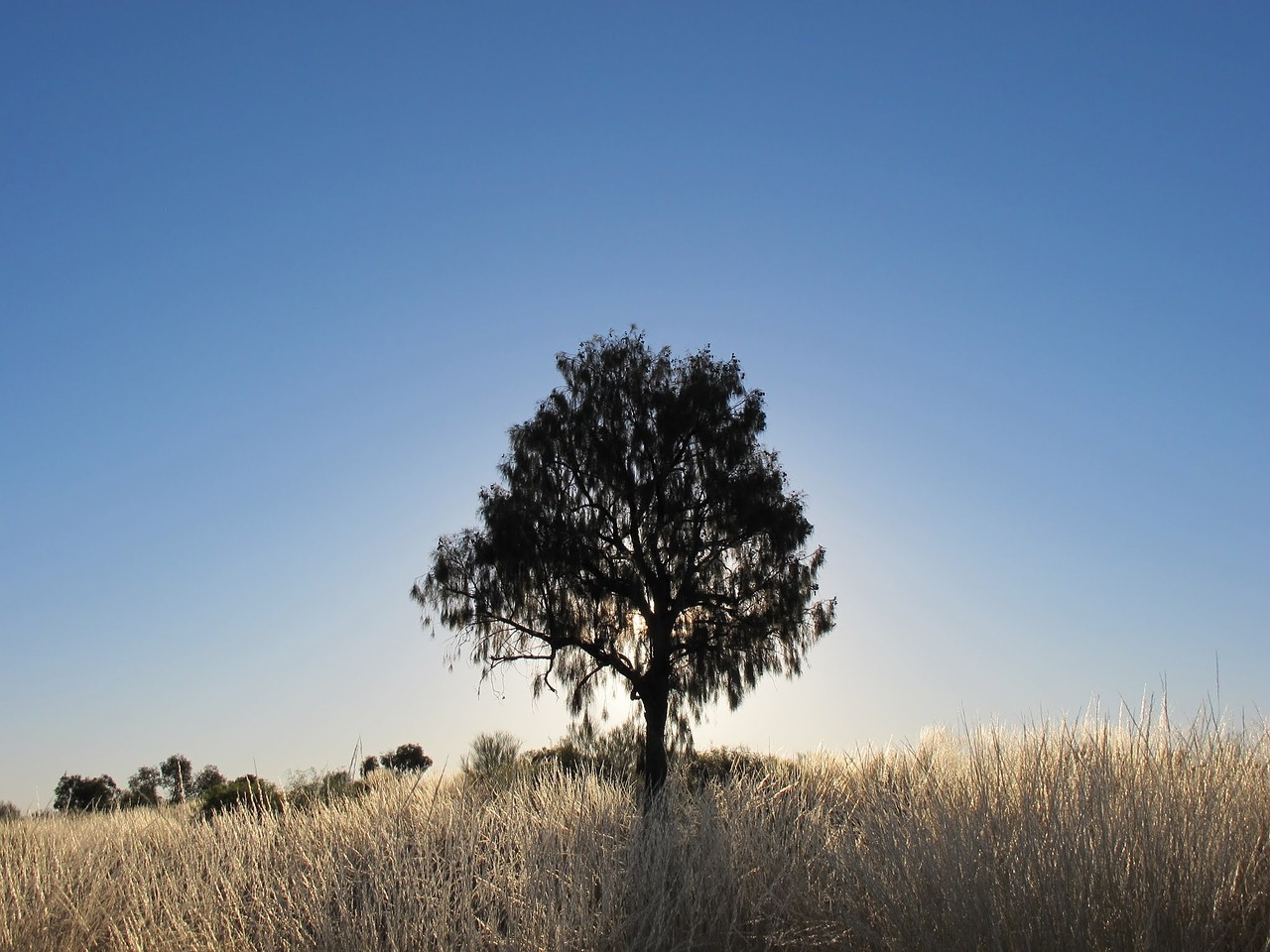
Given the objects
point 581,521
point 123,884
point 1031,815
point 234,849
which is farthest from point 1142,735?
point 581,521

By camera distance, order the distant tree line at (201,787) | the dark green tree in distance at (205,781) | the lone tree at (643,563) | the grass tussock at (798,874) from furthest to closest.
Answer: the lone tree at (643,563) < the dark green tree in distance at (205,781) < the distant tree line at (201,787) < the grass tussock at (798,874)

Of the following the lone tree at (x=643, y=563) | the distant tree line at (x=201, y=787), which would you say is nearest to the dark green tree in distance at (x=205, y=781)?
the distant tree line at (x=201, y=787)

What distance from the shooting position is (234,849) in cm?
714

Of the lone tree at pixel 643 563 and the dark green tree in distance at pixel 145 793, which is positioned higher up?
the lone tree at pixel 643 563

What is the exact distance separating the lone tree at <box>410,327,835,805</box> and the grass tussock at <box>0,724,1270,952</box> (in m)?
13.0

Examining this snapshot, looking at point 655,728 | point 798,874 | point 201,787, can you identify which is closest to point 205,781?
point 201,787

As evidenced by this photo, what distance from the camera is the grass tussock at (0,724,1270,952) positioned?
394 cm

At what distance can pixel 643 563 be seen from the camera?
21.2 meters

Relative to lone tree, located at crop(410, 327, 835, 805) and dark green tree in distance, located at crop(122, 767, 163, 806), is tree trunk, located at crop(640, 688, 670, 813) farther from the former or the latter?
dark green tree in distance, located at crop(122, 767, 163, 806)

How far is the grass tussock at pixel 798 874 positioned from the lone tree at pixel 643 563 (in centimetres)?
1301

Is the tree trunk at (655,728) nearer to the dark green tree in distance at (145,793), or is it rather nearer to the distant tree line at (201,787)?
the distant tree line at (201,787)

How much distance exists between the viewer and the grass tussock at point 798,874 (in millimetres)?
3941

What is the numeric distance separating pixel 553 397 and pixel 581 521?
3.44 meters

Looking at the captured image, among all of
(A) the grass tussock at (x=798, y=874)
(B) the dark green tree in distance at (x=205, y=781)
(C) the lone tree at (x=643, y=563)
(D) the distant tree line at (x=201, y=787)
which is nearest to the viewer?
(A) the grass tussock at (x=798, y=874)
